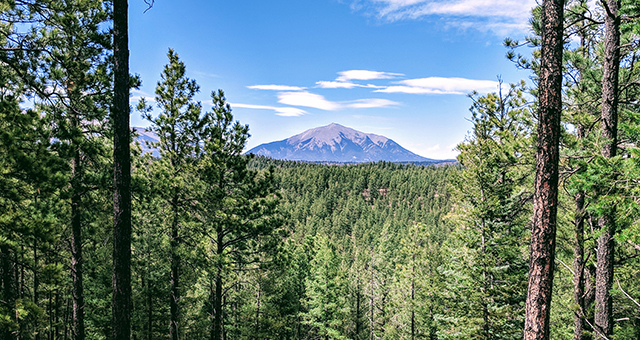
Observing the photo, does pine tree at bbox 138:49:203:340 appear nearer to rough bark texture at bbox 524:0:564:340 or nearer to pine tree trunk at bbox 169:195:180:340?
pine tree trunk at bbox 169:195:180:340

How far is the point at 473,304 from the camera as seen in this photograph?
9.55 m

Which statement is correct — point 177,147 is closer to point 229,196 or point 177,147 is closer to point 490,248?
point 229,196

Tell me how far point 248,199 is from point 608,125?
31.2 feet

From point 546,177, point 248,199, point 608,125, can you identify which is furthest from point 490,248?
point 248,199

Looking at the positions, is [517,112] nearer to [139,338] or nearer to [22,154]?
[22,154]

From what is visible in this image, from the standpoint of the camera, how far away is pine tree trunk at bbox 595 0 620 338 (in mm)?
5562

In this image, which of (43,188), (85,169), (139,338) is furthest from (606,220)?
(139,338)

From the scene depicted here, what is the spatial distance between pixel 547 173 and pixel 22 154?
6.95m

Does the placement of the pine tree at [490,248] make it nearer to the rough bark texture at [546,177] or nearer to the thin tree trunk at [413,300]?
the rough bark texture at [546,177]

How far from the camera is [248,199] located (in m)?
10.6

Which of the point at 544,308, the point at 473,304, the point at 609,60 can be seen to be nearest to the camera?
the point at 544,308

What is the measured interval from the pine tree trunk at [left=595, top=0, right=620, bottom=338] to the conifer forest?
1.1 inches

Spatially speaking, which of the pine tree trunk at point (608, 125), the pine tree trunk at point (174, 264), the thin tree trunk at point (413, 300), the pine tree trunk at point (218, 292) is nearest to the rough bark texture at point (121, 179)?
the pine tree trunk at point (174, 264)

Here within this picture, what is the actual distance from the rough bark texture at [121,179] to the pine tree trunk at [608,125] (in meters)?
8.19
